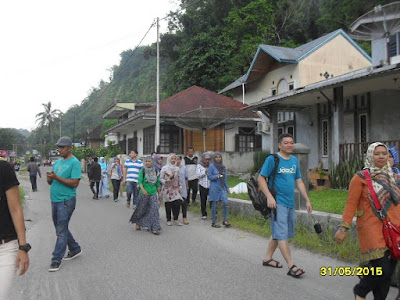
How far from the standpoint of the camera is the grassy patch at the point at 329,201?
26.1 feet

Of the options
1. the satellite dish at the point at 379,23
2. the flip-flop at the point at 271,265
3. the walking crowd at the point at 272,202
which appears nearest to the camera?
the walking crowd at the point at 272,202

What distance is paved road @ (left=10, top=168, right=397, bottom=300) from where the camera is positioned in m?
4.52

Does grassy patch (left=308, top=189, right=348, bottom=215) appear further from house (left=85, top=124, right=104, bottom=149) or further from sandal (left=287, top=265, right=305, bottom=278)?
house (left=85, top=124, right=104, bottom=149)

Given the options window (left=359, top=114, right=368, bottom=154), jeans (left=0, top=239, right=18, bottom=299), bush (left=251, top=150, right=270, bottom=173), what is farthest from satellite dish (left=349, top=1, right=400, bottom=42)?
jeans (left=0, top=239, right=18, bottom=299)

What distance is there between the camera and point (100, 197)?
1625 centimetres

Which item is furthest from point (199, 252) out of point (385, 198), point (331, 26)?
point (331, 26)

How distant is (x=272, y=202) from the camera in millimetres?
4895

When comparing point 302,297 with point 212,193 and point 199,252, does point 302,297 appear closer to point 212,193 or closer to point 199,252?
point 199,252

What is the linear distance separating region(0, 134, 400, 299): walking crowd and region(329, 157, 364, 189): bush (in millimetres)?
4445

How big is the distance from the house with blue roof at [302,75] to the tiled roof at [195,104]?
1.41 metres

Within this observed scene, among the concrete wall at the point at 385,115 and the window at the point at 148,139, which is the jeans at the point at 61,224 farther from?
the window at the point at 148,139

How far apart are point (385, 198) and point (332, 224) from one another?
10.2 feet

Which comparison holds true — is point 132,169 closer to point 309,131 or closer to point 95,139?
point 309,131

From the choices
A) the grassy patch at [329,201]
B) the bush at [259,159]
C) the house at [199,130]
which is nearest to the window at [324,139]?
the bush at [259,159]
